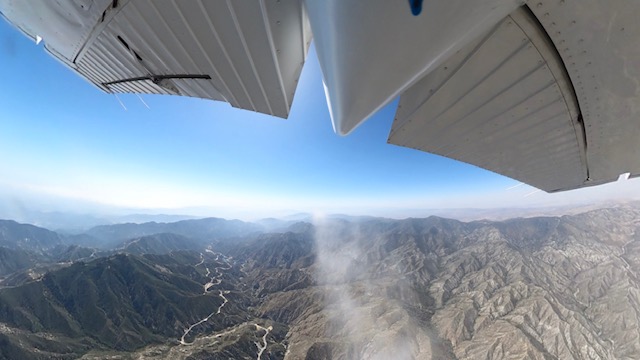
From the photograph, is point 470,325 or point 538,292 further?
point 538,292

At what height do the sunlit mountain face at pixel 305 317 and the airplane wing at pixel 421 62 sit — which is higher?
the airplane wing at pixel 421 62

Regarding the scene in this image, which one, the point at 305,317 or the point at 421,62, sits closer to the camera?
the point at 421,62

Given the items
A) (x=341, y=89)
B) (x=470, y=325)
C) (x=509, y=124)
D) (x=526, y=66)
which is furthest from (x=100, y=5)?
(x=470, y=325)

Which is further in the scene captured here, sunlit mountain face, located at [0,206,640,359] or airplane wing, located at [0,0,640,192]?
sunlit mountain face, located at [0,206,640,359]

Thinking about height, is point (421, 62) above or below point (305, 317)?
above

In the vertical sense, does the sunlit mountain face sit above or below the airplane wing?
below

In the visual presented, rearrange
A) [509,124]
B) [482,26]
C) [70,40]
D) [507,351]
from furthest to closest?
[507,351], [70,40], [509,124], [482,26]

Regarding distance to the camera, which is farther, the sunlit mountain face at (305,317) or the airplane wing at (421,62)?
the sunlit mountain face at (305,317)

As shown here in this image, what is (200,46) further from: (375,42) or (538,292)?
(538,292)
